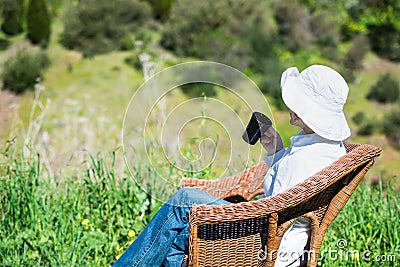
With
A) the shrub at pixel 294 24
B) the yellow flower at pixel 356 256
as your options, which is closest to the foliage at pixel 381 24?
the shrub at pixel 294 24

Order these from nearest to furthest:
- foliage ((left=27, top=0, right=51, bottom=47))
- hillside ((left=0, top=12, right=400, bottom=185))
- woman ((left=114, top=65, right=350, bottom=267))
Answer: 1. woman ((left=114, top=65, right=350, bottom=267))
2. hillside ((left=0, top=12, right=400, bottom=185))
3. foliage ((left=27, top=0, right=51, bottom=47))

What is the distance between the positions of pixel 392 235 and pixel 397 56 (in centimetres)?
814

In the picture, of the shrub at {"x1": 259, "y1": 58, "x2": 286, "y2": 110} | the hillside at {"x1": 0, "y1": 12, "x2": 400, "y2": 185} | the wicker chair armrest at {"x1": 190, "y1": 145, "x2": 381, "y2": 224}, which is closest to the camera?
the wicker chair armrest at {"x1": 190, "y1": 145, "x2": 381, "y2": 224}

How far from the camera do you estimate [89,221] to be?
2891mm

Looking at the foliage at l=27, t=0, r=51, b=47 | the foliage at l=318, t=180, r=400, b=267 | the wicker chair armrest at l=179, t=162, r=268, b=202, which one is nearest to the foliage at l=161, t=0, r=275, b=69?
the foliage at l=27, t=0, r=51, b=47

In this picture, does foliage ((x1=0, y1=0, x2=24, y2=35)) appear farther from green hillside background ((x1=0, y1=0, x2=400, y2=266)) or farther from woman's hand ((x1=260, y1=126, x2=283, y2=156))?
woman's hand ((x1=260, y1=126, x2=283, y2=156))

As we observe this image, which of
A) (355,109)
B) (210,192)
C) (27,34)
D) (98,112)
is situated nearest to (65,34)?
(27,34)

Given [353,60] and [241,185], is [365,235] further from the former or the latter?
[353,60]

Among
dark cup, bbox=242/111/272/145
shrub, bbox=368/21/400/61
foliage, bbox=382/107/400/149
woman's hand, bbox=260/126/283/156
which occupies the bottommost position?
foliage, bbox=382/107/400/149

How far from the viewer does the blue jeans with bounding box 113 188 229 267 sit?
2092mm

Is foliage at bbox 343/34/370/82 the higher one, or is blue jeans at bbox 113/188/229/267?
foliage at bbox 343/34/370/82

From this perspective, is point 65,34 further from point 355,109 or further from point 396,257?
point 396,257

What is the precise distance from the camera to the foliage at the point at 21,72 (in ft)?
27.5

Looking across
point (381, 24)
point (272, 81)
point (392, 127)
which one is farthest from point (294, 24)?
point (392, 127)
